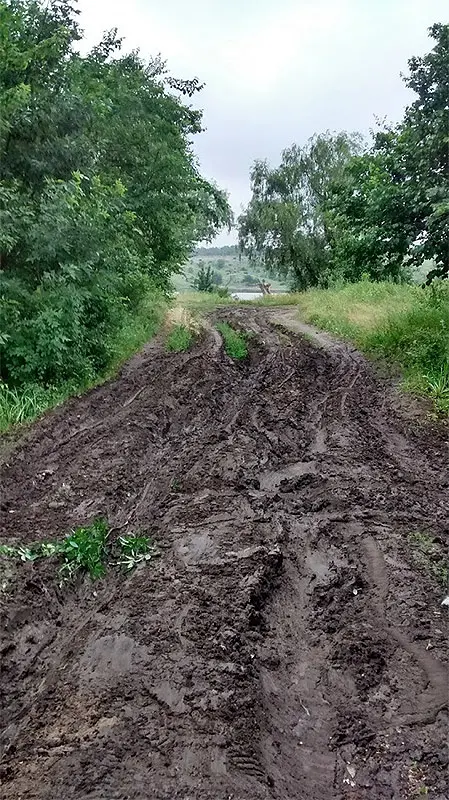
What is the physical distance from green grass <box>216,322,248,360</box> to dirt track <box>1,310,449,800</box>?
13.9 ft

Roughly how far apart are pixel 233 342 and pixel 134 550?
769 cm

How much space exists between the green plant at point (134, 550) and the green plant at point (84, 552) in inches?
5.1

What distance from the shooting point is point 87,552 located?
3.68 m

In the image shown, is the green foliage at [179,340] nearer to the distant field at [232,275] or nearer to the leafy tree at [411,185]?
the distant field at [232,275]

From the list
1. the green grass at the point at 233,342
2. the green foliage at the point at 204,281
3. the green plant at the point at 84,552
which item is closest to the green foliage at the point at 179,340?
the green grass at the point at 233,342

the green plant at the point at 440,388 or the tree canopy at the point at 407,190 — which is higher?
the tree canopy at the point at 407,190

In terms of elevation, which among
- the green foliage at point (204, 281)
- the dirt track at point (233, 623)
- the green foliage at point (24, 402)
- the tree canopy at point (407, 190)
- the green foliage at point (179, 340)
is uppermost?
the tree canopy at point (407, 190)

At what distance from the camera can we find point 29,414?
6328mm

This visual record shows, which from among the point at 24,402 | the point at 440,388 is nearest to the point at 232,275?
the point at 440,388

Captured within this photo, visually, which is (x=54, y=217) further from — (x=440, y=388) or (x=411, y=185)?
(x=440, y=388)

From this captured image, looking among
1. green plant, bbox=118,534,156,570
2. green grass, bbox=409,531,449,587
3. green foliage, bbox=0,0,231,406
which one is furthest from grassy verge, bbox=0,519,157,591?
green foliage, bbox=0,0,231,406

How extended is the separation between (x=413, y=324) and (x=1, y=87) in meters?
7.06

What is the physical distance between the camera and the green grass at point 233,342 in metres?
10.2

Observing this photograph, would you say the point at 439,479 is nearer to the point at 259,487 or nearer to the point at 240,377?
the point at 259,487
